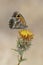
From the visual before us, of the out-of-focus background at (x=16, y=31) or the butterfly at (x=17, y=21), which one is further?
the out-of-focus background at (x=16, y=31)

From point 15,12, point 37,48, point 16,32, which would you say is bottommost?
point 37,48

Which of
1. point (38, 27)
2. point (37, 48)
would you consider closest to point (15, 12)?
point (38, 27)

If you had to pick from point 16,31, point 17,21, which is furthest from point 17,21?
point 16,31

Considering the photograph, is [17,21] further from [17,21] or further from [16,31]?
[16,31]

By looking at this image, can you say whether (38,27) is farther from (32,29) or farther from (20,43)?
(20,43)

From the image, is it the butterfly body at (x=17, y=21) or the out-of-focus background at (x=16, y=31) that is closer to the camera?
the butterfly body at (x=17, y=21)
